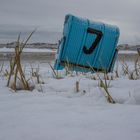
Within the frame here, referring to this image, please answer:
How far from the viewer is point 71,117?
1169 mm

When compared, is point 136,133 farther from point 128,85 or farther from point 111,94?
point 128,85

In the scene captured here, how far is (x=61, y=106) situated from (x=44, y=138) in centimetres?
44

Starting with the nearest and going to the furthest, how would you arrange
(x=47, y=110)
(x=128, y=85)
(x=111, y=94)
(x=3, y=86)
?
(x=47, y=110) → (x=111, y=94) → (x=128, y=85) → (x=3, y=86)

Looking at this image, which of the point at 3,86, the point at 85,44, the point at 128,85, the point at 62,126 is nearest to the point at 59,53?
the point at 85,44

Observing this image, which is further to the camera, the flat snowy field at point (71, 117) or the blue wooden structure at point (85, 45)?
the blue wooden structure at point (85, 45)

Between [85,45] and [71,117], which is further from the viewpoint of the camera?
[85,45]

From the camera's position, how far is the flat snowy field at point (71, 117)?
965mm

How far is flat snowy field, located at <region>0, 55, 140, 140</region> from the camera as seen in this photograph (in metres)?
0.96

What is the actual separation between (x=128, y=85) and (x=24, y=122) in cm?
96

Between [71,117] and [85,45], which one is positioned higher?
[85,45]

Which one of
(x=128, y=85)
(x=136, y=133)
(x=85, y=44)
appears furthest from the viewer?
(x=85, y=44)

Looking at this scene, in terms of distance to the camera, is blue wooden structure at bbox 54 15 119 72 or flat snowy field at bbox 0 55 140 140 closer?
flat snowy field at bbox 0 55 140 140

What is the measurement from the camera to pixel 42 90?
1.91m

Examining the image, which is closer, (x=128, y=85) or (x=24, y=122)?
(x=24, y=122)
